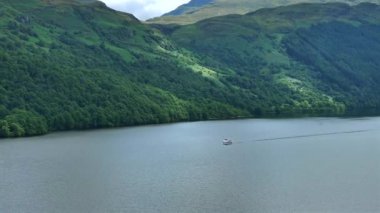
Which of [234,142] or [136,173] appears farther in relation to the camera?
[234,142]

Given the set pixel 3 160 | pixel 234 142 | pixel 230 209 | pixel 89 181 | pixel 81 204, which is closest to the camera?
pixel 230 209

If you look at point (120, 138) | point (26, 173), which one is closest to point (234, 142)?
point (120, 138)

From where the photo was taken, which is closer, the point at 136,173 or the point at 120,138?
the point at 136,173

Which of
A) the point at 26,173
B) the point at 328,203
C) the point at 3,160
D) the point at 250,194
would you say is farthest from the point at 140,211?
the point at 3,160

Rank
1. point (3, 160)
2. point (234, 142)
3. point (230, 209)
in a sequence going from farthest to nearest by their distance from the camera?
point (234, 142) → point (3, 160) → point (230, 209)

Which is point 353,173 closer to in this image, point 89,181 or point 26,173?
point 89,181

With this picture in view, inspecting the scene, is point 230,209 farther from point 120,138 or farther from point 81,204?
point 120,138
